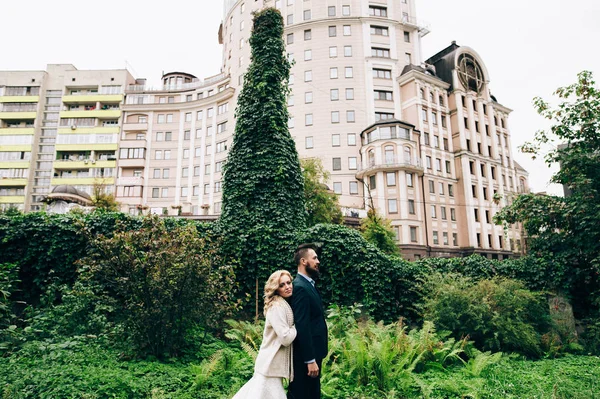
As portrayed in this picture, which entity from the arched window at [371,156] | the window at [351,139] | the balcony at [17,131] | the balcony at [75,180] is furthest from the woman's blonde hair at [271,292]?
the balcony at [17,131]

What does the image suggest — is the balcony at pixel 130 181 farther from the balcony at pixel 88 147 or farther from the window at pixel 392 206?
the window at pixel 392 206

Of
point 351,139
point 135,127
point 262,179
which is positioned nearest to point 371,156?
point 351,139

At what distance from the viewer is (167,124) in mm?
57500

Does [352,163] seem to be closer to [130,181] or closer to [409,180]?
[409,180]

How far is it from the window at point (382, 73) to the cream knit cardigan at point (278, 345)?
47.4m

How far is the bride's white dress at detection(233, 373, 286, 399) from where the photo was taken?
4.29 m

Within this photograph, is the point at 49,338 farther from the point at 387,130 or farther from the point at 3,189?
the point at 3,189

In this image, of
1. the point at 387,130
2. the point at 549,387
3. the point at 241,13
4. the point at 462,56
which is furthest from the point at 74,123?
the point at 549,387

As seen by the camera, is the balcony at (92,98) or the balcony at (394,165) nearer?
the balcony at (394,165)

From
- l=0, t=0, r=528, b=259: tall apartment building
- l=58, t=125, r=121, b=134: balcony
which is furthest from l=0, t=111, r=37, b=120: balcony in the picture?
l=58, t=125, r=121, b=134: balcony

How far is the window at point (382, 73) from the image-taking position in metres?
47.7

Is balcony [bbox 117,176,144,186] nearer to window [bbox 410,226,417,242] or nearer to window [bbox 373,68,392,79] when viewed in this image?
window [bbox 373,68,392,79]

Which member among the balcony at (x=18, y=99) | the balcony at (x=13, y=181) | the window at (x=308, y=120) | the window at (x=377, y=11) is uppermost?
the window at (x=377, y=11)

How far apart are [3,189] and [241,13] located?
4529 centimetres
